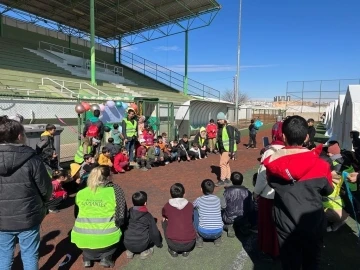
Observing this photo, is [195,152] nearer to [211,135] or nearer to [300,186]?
[211,135]

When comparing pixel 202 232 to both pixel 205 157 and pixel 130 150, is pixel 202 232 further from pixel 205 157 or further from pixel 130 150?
pixel 205 157

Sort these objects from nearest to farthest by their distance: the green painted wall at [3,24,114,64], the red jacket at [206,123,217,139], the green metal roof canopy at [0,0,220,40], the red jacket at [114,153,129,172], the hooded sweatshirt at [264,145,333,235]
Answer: the hooded sweatshirt at [264,145,333,235], the red jacket at [114,153,129,172], the red jacket at [206,123,217,139], the green metal roof canopy at [0,0,220,40], the green painted wall at [3,24,114,64]

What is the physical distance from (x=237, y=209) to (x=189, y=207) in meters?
0.90

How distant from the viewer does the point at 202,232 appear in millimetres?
3871

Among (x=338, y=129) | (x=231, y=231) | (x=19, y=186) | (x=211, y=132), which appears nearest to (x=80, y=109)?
(x=211, y=132)

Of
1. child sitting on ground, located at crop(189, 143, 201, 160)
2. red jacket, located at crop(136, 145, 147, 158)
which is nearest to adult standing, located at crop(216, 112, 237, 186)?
red jacket, located at crop(136, 145, 147, 158)

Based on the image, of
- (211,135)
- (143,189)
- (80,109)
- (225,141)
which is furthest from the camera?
(211,135)

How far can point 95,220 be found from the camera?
3236 mm

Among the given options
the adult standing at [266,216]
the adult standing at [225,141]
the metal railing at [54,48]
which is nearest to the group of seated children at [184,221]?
the adult standing at [266,216]

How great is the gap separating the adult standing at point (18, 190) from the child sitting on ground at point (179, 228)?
5.42 ft

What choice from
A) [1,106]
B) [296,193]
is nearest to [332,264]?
[296,193]

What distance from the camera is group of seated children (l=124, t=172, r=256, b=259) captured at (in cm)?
357

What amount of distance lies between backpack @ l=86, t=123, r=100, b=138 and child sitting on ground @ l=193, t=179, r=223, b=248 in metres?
4.95

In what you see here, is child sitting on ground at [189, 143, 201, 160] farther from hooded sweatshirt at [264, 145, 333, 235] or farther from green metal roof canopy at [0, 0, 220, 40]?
green metal roof canopy at [0, 0, 220, 40]
